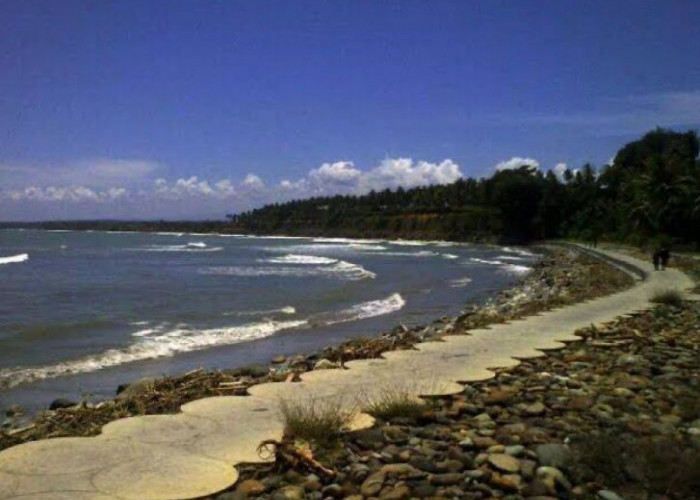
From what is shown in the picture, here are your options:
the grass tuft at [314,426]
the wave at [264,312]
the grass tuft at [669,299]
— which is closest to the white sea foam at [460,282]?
the wave at [264,312]

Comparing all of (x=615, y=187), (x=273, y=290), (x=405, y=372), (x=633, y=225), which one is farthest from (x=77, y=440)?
(x=615, y=187)

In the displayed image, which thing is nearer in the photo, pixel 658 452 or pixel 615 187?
pixel 658 452

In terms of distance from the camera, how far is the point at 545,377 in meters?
7.34

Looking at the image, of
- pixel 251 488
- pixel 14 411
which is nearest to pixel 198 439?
pixel 251 488

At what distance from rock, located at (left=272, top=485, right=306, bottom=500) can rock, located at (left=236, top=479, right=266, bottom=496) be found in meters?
0.10

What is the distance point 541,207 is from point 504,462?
88.5 metres

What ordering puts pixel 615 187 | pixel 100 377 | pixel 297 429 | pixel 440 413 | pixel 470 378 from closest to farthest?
pixel 297 429 → pixel 440 413 → pixel 470 378 → pixel 100 377 → pixel 615 187

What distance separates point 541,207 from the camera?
294ft

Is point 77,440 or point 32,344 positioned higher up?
point 77,440

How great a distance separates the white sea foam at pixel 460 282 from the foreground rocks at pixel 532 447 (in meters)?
25.0

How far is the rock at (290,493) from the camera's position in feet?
13.3

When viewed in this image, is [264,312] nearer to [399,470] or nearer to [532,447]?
[532,447]

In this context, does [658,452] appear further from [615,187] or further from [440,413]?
[615,187]

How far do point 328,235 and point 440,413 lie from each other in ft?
494
